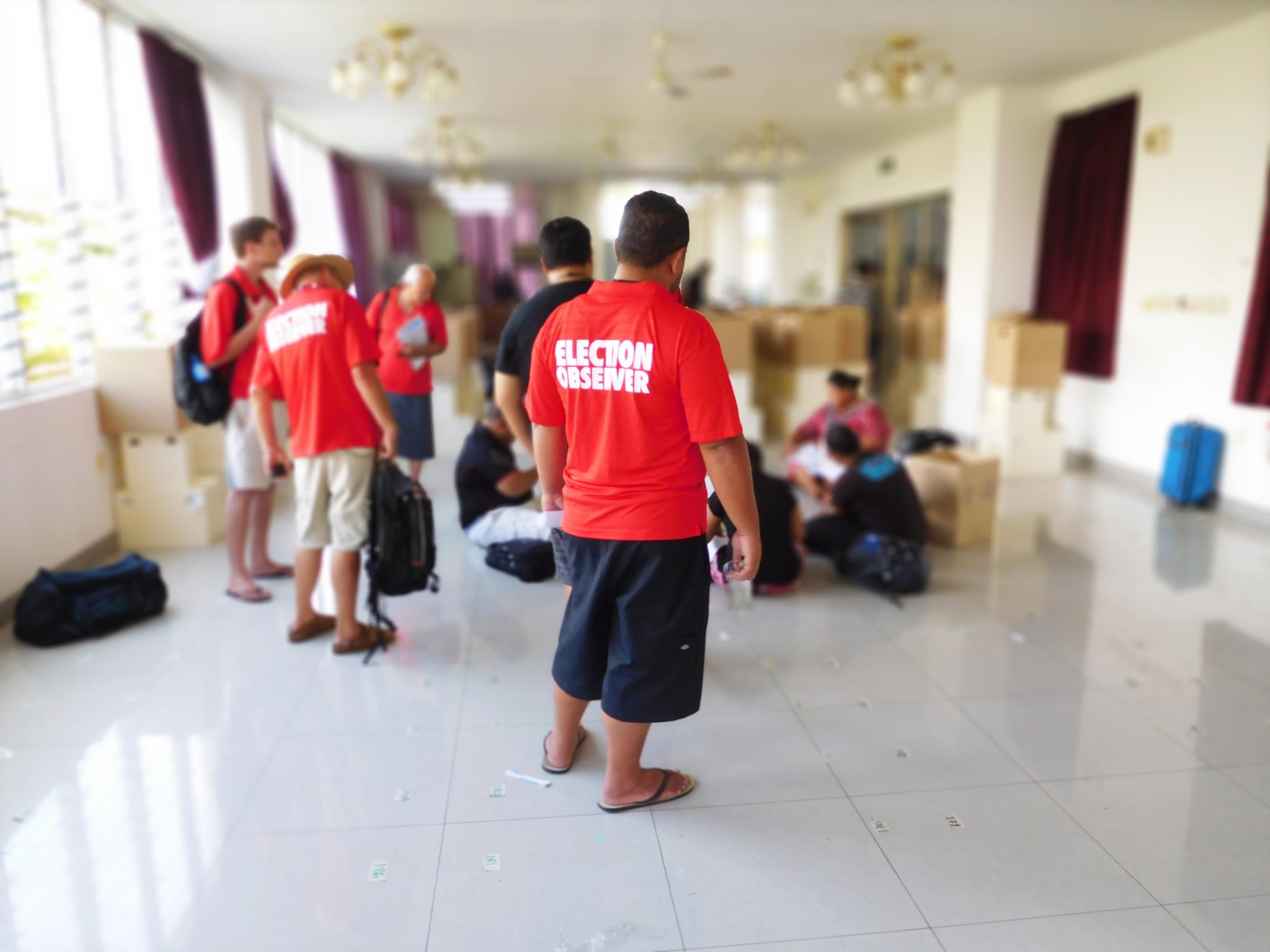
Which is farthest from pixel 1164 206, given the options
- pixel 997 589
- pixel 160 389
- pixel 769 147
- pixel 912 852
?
pixel 160 389

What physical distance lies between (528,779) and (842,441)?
222cm

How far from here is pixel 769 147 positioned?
9.09 meters

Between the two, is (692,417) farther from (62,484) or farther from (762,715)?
(62,484)

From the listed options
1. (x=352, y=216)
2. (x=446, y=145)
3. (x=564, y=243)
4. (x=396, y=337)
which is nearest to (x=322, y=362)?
(x=396, y=337)

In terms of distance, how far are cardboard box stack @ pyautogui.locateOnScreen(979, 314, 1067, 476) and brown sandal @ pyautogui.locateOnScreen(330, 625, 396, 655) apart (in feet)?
14.9

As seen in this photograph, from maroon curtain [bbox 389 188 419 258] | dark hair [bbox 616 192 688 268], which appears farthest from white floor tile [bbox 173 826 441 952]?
maroon curtain [bbox 389 188 419 258]

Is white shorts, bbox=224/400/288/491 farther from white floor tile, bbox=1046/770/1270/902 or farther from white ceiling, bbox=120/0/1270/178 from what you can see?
white floor tile, bbox=1046/770/1270/902

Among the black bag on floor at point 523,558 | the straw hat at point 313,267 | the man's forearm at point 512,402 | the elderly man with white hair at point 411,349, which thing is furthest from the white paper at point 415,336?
the man's forearm at point 512,402

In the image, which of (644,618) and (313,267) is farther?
(313,267)

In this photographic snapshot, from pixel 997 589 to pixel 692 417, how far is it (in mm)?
2662

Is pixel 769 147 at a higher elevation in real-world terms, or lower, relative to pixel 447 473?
higher

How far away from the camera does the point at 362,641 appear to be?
127 inches

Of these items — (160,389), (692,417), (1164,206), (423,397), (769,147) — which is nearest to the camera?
(692,417)

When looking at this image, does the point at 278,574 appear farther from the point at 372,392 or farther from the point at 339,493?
the point at 372,392
